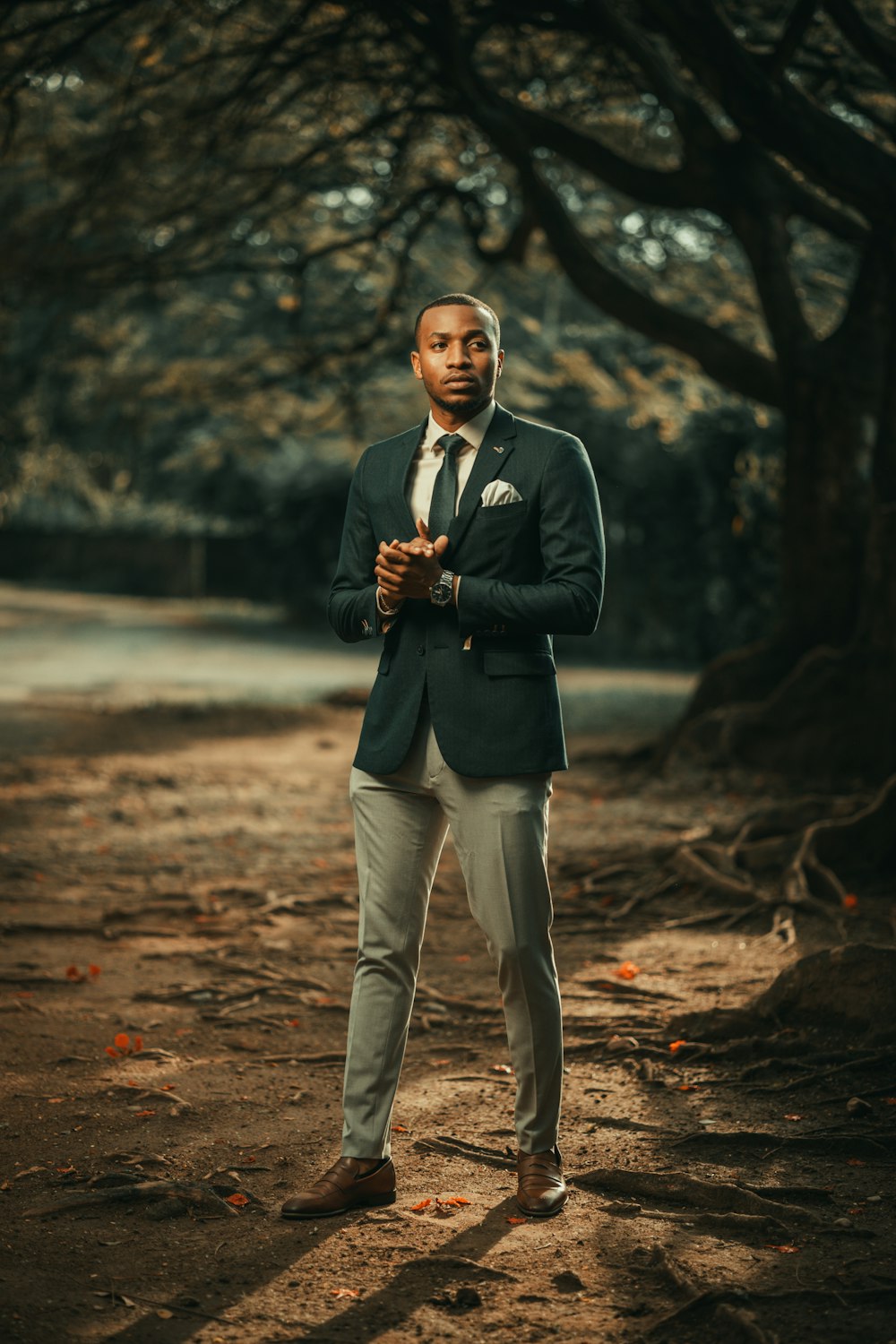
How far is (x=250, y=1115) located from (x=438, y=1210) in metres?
1.05

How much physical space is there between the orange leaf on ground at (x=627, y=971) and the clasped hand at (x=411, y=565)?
132 inches

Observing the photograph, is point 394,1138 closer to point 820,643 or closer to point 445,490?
point 445,490

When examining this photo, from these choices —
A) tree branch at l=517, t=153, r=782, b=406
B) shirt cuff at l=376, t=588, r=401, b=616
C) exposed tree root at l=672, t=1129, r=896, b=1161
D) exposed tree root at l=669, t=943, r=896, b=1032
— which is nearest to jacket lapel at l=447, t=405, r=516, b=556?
shirt cuff at l=376, t=588, r=401, b=616

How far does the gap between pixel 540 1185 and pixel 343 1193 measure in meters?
0.51

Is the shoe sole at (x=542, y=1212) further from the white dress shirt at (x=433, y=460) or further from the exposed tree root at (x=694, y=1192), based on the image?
the white dress shirt at (x=433, y=460)

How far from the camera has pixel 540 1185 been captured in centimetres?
386

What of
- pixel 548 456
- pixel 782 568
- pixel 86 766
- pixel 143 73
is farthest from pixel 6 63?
pixel 548 456

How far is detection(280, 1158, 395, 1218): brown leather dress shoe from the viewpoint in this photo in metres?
3.81

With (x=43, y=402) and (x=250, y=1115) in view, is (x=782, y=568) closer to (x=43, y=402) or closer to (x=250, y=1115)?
(x=250, y=1115)

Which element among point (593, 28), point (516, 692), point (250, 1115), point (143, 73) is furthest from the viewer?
point (143, 73)

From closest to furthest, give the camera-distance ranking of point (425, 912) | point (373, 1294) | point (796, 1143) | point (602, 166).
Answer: point (373, 1294)
point (425, 912)
point (796, 1143)
point (602, 166)

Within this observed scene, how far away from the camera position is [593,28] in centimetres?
1036

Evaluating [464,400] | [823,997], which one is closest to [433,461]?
[464,400]

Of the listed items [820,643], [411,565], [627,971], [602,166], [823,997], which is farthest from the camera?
[820,643]
